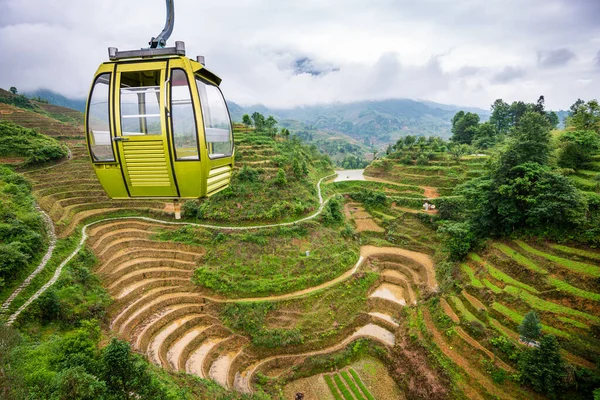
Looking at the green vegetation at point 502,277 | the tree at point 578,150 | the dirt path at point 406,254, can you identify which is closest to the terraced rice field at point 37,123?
the dirt path at point 406,254

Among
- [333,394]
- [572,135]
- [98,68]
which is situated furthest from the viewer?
[572,135]

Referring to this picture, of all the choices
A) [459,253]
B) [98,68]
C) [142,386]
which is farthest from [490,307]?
[98,68]

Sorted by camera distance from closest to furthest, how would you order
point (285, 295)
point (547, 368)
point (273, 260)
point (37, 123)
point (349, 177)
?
1. point (547, 368)
2. point (285, 295)
3. point (273, 260)
4. point (37, 123)
5. point (349, 177)

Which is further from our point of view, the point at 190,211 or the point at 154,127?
the point at 190,211

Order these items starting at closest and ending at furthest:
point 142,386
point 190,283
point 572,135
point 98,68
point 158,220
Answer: point 98,68 → point 142,386 → point 190,283 → point 572,135 → point 158,220

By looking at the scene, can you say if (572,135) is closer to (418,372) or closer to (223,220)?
(418,372)

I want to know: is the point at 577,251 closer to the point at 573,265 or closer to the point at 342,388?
the point at 573,265

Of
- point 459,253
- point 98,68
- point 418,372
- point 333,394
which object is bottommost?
point 333,394

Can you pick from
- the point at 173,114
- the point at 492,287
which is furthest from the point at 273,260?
the point at 173,114
